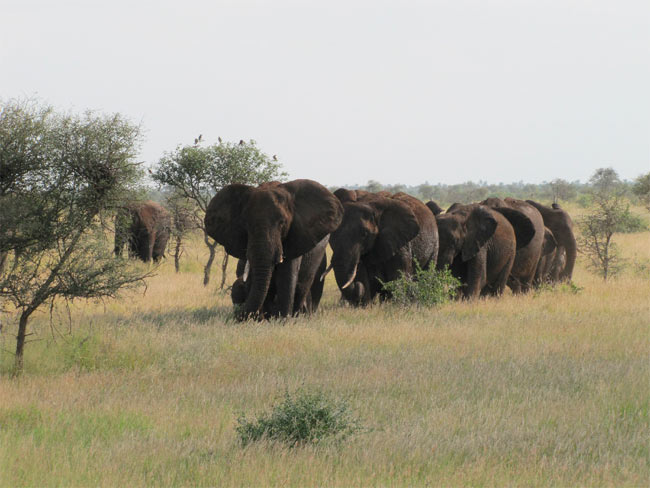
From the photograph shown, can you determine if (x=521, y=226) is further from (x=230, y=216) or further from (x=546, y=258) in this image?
(x=230, y=216)

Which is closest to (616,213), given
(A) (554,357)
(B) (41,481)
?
(A) (554,357)

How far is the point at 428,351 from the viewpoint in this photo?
37.4ft

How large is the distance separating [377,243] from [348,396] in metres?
8.09

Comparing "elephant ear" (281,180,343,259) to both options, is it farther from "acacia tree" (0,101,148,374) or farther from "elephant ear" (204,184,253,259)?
"acacia tree" (0,101,148,374)

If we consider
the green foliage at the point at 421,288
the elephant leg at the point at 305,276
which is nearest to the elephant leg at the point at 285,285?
the elephant leg at the point at 305,276

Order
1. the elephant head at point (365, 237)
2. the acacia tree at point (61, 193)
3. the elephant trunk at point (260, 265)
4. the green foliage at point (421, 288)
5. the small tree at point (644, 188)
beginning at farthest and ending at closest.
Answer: the small tree at point (644, 188)
the green foliage at point (421, 288)
the elephant head at point (365, 237)
the elephant trunk at point (260, 265)
the acacia tree at point (61, 193)

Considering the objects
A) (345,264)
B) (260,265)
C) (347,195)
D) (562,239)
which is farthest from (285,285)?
(562,239)

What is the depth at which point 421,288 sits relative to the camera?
16.0 metres

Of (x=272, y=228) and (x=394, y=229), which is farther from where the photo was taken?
(x=394, y=229)

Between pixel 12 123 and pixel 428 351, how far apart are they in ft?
21.3

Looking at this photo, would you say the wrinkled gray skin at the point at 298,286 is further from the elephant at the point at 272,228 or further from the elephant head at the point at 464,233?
the elephant head at the point at 464,233

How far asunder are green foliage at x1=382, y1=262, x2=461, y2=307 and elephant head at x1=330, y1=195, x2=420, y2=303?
0.63m

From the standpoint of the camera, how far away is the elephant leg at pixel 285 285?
13.8m

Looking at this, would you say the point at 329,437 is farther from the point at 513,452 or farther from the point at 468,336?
the point at 468,336
